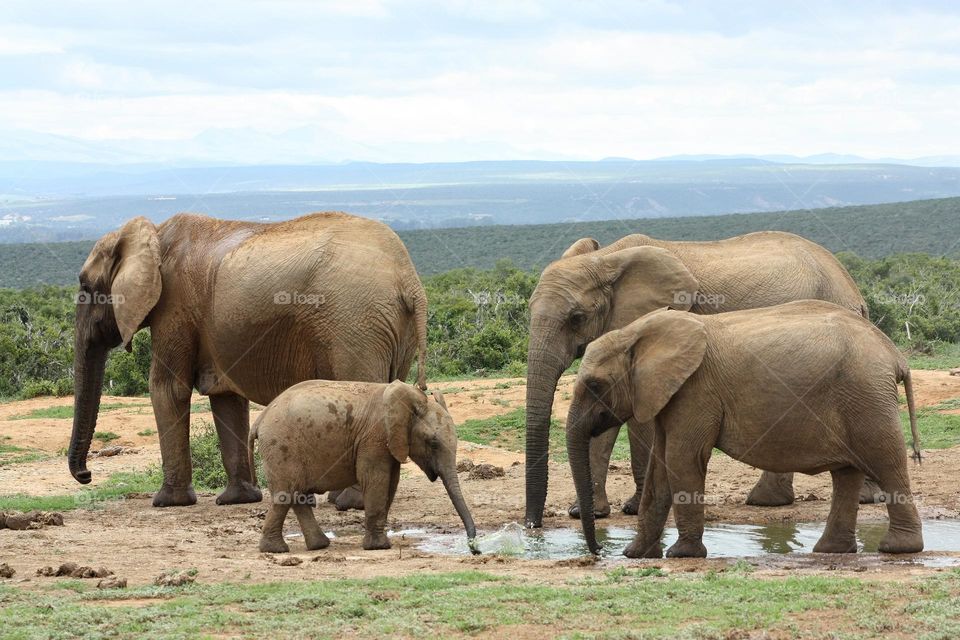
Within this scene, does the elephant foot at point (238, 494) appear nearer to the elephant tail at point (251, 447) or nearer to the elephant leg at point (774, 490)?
the elephant tail at point (251, 447)

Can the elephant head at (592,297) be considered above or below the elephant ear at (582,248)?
below

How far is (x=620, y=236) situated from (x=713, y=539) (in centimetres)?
7680

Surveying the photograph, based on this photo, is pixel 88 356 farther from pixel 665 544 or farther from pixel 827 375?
pixel 827 375

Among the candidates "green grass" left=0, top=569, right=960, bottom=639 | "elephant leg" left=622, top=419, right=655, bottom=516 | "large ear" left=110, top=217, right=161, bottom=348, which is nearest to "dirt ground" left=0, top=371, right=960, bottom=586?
"elephant leg" left=622, top=419, right=655, bottom=516

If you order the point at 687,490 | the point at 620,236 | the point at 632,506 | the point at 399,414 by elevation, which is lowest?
the point at 620,236

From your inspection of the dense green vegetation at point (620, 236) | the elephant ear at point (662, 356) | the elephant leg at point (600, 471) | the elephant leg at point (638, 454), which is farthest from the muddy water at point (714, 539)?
the dense green vegetation at point (620, 236)

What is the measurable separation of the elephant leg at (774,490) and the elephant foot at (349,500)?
3794mm

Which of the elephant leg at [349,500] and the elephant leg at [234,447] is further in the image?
the elephant leg at [234,447]

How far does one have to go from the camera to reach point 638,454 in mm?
12547

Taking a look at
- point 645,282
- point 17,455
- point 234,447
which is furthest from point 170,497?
point 645,282

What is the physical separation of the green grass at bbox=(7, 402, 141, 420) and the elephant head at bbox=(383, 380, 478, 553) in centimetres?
1164

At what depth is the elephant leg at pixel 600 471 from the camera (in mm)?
12473

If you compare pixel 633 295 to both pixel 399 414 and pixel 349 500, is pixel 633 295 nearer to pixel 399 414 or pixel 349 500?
pixel 399 414

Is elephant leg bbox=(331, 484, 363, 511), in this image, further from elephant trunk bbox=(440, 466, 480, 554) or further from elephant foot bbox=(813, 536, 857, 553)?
elephant foot bbox=(813, 536, 857, 553)
